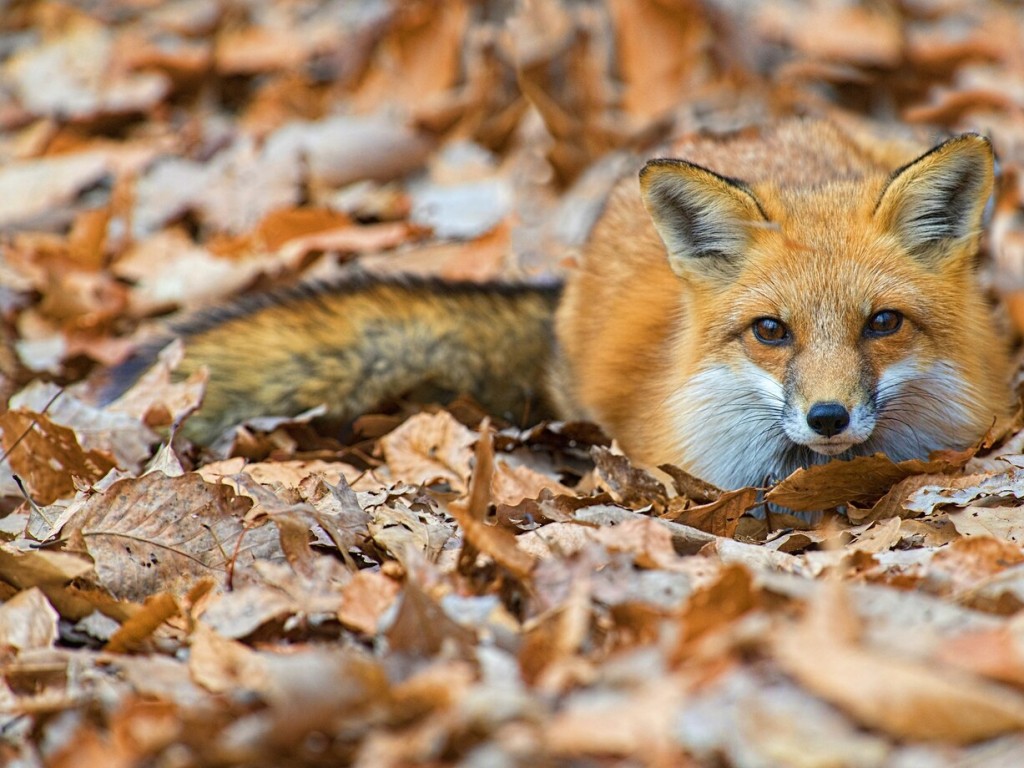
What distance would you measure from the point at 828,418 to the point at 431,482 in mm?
1625

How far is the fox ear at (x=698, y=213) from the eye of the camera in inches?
163

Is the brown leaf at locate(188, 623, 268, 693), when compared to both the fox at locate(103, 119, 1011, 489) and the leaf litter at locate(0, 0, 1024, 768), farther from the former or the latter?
the fox at locate(103, 119, 1011, 489)

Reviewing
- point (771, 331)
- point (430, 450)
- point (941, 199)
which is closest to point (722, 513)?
point (771, 331)

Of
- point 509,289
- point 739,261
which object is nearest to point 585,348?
point 509,289

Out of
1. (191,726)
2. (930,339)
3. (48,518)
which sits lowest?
(48,518)

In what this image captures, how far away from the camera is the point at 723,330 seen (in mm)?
4359

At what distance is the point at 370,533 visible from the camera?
3602mm

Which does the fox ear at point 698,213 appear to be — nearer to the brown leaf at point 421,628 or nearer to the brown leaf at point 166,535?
the brown leaf at point 166,535

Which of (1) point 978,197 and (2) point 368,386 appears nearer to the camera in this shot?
(1) point 978,197

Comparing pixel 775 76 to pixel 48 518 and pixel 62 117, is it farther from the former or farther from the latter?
pixel 48 518

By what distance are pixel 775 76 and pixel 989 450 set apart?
4835 millimetres

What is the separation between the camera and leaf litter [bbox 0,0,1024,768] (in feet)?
7.48

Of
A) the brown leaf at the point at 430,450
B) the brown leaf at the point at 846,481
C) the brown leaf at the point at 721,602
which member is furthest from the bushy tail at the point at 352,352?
the brown leaf at the point at 721,602

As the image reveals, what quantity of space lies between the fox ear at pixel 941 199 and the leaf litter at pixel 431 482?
2.74 feet
